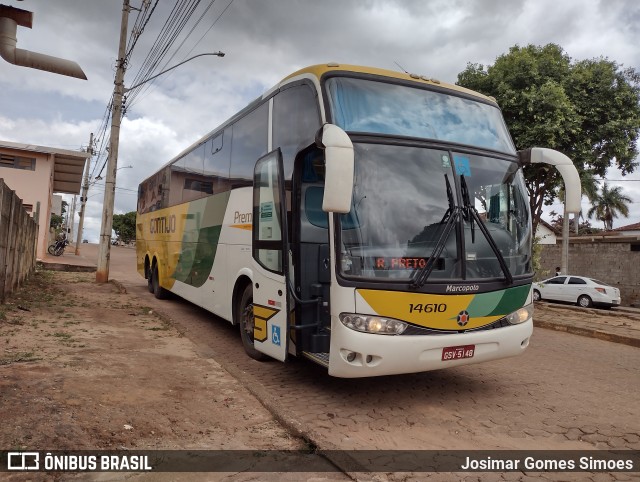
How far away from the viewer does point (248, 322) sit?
21.7ft

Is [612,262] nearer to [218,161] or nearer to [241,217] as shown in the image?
[218,161]

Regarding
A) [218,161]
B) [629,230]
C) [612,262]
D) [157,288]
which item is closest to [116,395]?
[218,161]

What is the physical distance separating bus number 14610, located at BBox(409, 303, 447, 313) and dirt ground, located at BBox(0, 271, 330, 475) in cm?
149

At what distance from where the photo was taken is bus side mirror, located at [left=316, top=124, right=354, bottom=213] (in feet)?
12.9

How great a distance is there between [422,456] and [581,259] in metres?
22.2

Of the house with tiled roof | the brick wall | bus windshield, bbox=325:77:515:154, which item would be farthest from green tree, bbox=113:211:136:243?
bus windshield, bbox=325:77:515:154

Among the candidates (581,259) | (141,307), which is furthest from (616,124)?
(141,307)

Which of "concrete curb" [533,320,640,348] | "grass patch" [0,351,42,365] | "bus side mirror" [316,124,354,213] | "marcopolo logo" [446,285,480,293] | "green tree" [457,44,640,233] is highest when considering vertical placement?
"green tree" [457,44,640,233]

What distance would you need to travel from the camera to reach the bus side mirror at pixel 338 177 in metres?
3.93

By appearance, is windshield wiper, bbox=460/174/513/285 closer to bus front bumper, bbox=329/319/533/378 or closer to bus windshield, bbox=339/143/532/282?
bus windshield, bbox=339/143/532/282

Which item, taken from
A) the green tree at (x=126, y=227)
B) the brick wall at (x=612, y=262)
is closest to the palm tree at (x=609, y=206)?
the brick wall at (x=612, y=262)

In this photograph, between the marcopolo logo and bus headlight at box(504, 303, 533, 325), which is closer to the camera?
the marcopolo logo

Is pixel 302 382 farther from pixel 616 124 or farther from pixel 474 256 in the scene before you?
pixel 616 124

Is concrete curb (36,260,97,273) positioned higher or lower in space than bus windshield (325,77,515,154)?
lower
